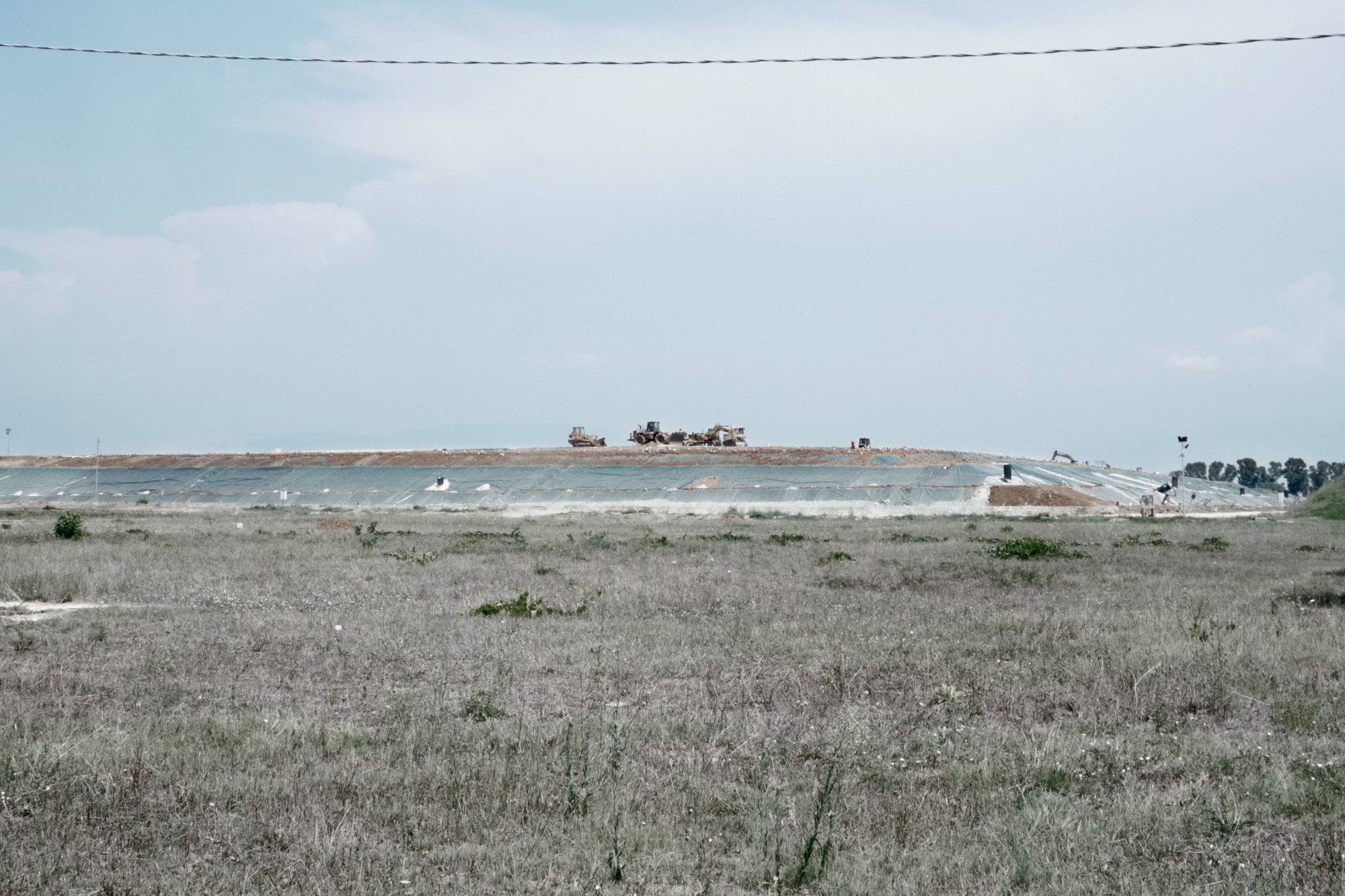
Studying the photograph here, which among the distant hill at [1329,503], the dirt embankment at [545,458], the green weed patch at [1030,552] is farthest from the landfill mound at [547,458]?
the green weed patch at [1030,552]

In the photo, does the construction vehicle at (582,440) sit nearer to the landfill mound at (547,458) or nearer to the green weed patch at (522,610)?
the landfill mound at (547,458)

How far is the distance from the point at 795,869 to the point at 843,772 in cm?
185

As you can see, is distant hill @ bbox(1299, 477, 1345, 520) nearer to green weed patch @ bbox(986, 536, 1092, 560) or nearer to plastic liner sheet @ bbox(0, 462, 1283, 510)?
plastic liner sheet @ bbox(0, 462, 1283, 510)

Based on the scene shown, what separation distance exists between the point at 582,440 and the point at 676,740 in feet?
306

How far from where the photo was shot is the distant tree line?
118m

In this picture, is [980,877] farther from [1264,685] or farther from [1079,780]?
[1264,685]

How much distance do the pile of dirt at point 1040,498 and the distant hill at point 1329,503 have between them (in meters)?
11.1

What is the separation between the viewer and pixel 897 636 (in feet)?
44.0

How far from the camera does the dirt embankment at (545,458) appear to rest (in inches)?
3169

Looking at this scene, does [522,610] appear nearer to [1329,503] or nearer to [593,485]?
[1329,503]

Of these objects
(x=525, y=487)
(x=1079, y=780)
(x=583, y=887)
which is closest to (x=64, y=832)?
(x=583, y=887)

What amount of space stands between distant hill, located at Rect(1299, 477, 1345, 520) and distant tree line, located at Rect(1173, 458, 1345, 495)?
198ft

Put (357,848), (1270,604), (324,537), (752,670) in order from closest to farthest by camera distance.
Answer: (357,848), (752,670), (1270,604), (324,537)

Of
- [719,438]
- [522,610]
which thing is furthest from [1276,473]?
[522,610]
